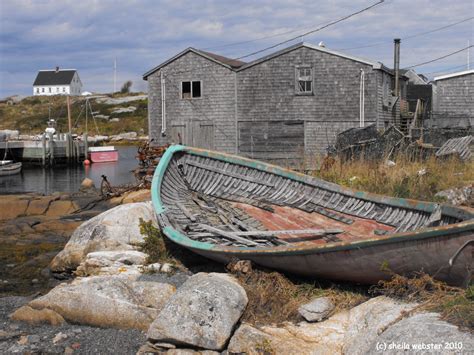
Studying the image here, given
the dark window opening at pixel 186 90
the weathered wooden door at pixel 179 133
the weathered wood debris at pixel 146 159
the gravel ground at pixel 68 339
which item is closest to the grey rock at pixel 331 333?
the gravel ground at pixel 68 339

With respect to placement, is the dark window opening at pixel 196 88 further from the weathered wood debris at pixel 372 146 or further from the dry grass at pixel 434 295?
the dry grass at pixel 434 295

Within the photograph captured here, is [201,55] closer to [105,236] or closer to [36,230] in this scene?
[36,230]

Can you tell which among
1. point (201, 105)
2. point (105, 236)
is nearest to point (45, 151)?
point (201, 105)

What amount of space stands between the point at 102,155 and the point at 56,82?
62.7 metres

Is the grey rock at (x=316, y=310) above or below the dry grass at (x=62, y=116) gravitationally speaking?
below

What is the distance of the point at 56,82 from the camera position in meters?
106

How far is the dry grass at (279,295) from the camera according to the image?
6.99m

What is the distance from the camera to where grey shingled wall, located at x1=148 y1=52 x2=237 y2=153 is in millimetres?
26109

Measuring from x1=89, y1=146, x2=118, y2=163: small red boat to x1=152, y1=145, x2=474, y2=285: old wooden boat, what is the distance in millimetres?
36916

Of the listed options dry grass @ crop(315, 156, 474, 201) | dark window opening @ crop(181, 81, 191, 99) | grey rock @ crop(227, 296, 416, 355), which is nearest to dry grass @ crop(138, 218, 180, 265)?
grey rock @ crop(227, 296, 416, 355)

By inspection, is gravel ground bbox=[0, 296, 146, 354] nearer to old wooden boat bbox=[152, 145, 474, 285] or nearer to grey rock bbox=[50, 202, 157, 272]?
old wooden boat bbox=[152, 145, 474, 285]

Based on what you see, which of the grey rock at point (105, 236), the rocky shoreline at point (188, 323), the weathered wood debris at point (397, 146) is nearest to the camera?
the rocky shoreline at point (188, 323)

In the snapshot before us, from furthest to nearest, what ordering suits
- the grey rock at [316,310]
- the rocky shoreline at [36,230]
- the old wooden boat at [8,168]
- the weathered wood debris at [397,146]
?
the old wooden boat at [8,168]
the weathered wood debris at [397,146]
the rocky shoreline at [36,230]
the grey rock at [316,310]

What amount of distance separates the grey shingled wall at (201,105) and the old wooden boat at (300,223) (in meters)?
13.3
